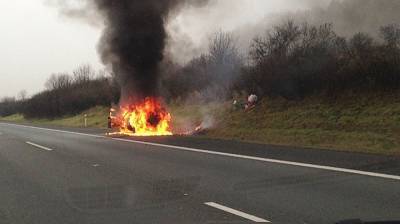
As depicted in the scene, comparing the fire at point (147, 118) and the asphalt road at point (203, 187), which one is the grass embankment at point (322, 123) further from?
the asphalt road at point (203, 187)

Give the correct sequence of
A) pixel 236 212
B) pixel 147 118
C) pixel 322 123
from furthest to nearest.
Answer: pixel 147 118 → pixel 322 123 → pixel 236 212

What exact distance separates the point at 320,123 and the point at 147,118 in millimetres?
6789

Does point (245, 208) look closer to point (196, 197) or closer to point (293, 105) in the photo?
point (196, 197)

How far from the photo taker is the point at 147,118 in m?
23.1

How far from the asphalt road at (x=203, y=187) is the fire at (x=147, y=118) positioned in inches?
312

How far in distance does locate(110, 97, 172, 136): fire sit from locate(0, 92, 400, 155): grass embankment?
211cm

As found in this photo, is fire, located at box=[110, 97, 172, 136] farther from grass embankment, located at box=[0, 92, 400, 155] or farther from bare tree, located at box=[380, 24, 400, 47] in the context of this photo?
bare tree, located at box=[380, 24, 400, 47]

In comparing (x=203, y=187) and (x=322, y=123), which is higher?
(x=322, y=123)

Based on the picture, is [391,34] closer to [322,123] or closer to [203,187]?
[322,123]

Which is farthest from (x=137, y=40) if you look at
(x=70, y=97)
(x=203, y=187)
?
(x=70, y=97)

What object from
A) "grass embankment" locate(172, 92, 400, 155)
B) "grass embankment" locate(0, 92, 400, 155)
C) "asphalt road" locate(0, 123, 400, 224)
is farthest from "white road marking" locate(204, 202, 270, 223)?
"grass embankment" locate(172, 92, 400, 155)

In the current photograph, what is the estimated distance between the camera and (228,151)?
580 inches

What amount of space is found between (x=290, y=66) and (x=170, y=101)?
41.5 ft

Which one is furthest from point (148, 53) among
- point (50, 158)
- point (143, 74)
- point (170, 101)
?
point (170, 101)
